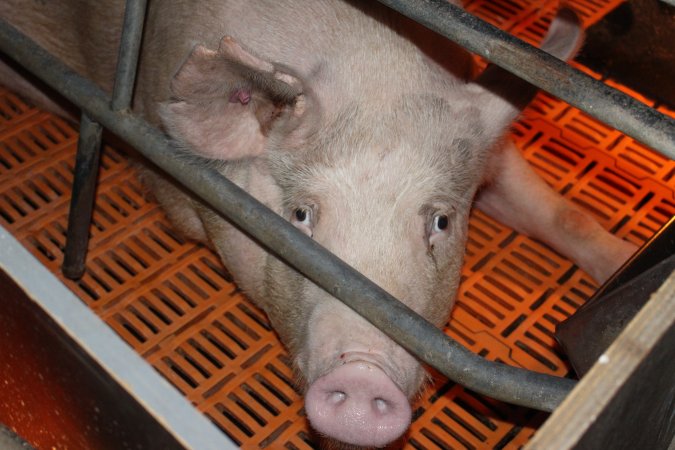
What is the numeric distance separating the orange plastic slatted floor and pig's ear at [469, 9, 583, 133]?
17.8 inches

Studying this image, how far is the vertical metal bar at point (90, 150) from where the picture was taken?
1931mm

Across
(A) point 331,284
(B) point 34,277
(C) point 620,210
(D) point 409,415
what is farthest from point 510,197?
(B) point 34,277

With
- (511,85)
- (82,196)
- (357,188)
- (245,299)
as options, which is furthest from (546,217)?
(82,196)

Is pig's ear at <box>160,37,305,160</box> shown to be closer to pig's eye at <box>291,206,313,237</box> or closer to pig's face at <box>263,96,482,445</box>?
pig's face at <box>263,96,482,445</box>

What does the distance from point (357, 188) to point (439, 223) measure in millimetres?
266

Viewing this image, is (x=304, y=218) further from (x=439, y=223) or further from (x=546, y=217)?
(x=546, y=217)

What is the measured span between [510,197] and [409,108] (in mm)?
1008

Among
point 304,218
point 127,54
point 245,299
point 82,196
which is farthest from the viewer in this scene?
point 245,299

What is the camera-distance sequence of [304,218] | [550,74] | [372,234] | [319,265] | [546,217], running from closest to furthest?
1. [550,74]
2. [319,265]
3. [372,234]
4. [304,218]
5. [546,217]

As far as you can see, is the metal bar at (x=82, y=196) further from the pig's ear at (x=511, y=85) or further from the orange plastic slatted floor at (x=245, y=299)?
the pig's ear at (x=511, y=85)

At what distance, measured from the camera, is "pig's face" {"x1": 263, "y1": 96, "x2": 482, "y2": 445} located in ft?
6.42

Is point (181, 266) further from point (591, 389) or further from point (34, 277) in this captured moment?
point (591, 389)

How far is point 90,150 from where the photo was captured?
241 cm

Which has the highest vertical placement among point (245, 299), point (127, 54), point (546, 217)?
point (127, 54)
